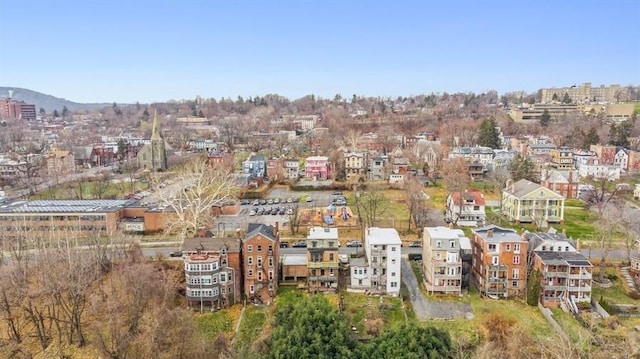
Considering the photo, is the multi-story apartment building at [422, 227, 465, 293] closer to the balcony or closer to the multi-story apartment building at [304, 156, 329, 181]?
the balcony

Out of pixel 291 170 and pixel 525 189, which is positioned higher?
pixel 525 189

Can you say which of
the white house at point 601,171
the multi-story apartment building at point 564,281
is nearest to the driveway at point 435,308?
the multi-story apartment building at point 564,281

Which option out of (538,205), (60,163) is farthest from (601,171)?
(60,163)

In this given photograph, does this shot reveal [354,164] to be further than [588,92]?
No

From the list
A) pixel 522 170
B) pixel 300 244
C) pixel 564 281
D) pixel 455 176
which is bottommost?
pixel 300 244

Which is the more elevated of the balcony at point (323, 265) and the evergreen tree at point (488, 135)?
the evergreen tree at point (488, 135)

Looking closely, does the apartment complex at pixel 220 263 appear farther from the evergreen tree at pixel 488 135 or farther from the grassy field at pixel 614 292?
the evergreen tree at pixel 488 135

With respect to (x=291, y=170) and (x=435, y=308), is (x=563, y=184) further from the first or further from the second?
(x=291, y=170)

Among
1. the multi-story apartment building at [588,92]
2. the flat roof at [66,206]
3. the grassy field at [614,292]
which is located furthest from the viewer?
the multi-story apartment building at [588,92]
